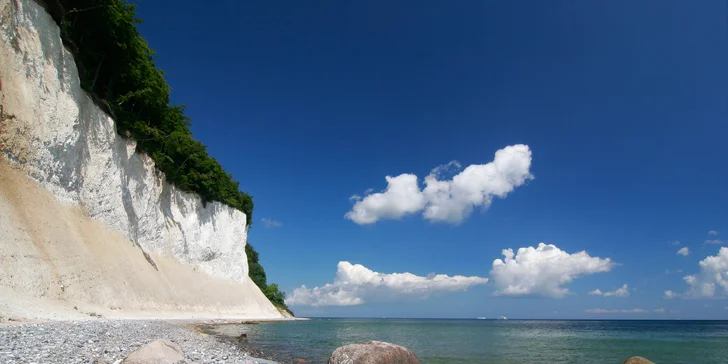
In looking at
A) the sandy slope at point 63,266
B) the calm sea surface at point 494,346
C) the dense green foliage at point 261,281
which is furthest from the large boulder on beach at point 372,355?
the dense green foliage at point 261,281

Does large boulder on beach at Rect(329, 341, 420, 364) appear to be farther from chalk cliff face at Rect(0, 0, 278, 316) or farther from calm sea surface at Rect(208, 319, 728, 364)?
chalk cliff face at Rect(0, 0, 278, 316)

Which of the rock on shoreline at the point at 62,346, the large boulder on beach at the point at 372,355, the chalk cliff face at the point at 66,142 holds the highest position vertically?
the chalk cliff face at the point at 66,142

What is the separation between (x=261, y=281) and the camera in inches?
3206

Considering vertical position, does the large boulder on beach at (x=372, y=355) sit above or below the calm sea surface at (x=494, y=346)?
above

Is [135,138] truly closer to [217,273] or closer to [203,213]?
[203,213]

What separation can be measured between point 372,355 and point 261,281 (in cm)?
7621

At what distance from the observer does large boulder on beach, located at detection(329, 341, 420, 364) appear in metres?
10.2

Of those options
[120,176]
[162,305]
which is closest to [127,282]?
[162,305]

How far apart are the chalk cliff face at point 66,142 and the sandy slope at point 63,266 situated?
1.15 metres

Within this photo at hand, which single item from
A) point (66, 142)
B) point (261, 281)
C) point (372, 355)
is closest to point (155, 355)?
point (372, 355)

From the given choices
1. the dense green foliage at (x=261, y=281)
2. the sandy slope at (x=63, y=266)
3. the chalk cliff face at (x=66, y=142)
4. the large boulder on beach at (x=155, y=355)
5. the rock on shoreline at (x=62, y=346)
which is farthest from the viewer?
the dense green foliage at (x=261, y=281)

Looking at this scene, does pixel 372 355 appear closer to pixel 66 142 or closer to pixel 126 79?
pixel 66 142

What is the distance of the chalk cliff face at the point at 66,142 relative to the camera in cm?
1902

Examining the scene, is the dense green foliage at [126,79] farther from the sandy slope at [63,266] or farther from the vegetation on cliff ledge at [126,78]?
the sandy slope at [63,266]
